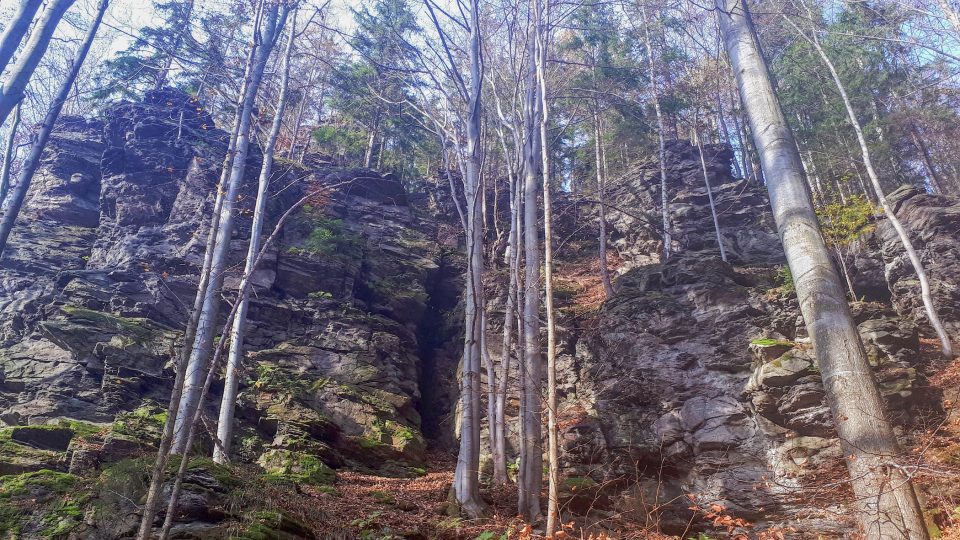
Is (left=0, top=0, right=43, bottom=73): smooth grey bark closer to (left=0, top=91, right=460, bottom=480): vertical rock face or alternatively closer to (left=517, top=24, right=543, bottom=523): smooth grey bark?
(left=0, top=91, right=460, bottom=480): vertical rock face

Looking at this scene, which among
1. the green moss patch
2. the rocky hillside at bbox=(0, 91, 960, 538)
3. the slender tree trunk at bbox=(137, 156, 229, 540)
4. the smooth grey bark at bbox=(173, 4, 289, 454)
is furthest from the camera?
the green moss patch

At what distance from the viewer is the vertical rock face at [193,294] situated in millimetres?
12047

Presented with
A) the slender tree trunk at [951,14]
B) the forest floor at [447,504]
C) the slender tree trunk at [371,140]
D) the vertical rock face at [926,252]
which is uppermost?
the slender tree trunk at [371,140]

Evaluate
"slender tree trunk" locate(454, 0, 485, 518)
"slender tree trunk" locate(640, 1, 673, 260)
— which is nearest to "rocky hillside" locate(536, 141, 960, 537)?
"slender tree trunk" locate(454, 0, 485, 518)

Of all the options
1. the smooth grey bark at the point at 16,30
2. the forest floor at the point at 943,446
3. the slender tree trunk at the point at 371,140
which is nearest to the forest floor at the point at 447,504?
the forest floor at the point at 943,446

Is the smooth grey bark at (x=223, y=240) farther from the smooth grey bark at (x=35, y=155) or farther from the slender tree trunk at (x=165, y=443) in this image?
the slender tree trunk at (x=165, y=443)

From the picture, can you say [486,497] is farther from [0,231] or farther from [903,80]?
[903,80]

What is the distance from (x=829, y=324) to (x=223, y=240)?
9554mm

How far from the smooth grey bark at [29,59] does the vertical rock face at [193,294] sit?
3656mm

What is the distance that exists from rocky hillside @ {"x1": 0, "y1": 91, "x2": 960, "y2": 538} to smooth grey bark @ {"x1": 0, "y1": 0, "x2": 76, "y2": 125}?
12.6 feet

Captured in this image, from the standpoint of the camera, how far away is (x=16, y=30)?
16.0 feet

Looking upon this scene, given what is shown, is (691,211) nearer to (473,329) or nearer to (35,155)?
(473,329)

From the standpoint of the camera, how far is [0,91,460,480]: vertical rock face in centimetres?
1205

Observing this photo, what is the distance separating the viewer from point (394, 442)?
12859 millimetres
